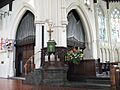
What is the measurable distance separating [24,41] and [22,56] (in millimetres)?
1114

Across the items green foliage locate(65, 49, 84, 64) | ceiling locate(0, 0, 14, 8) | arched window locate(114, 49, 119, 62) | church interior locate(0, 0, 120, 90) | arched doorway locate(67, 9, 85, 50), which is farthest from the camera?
arched window locate(114, 49, 119, 62)

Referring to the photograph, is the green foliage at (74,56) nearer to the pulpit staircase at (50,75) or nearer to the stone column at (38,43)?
the pulpit staircase at (50,75)

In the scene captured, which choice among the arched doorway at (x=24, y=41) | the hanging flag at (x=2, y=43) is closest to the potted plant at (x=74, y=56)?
the arched doorway at (x=24, y=41)

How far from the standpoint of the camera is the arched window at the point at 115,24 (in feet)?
58.0

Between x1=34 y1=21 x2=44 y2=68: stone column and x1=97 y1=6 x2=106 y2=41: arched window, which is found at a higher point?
x1=97 y1=6 x2=106 y2=41: arched window

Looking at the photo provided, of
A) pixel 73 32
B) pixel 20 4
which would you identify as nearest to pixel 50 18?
pixel 73 32

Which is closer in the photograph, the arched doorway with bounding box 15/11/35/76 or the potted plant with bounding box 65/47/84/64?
the potted plant with bounding box 65/47/84/64

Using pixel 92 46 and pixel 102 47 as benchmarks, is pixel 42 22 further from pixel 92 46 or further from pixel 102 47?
pixel 102 47

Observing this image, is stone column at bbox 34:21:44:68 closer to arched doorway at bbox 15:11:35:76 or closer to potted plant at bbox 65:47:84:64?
arched doorway at bbox 15:11:35:76

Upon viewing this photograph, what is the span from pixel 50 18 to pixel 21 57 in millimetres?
4390

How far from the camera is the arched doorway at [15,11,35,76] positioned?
13.0m

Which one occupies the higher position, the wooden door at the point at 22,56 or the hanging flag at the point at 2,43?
the hanging flag at the point at 2,43

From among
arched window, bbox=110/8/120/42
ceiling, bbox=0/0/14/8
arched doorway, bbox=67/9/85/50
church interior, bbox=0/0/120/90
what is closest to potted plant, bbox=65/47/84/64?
church interior, bbox=0/0/120/90

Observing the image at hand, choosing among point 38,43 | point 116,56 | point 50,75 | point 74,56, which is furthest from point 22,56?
point 116,56
